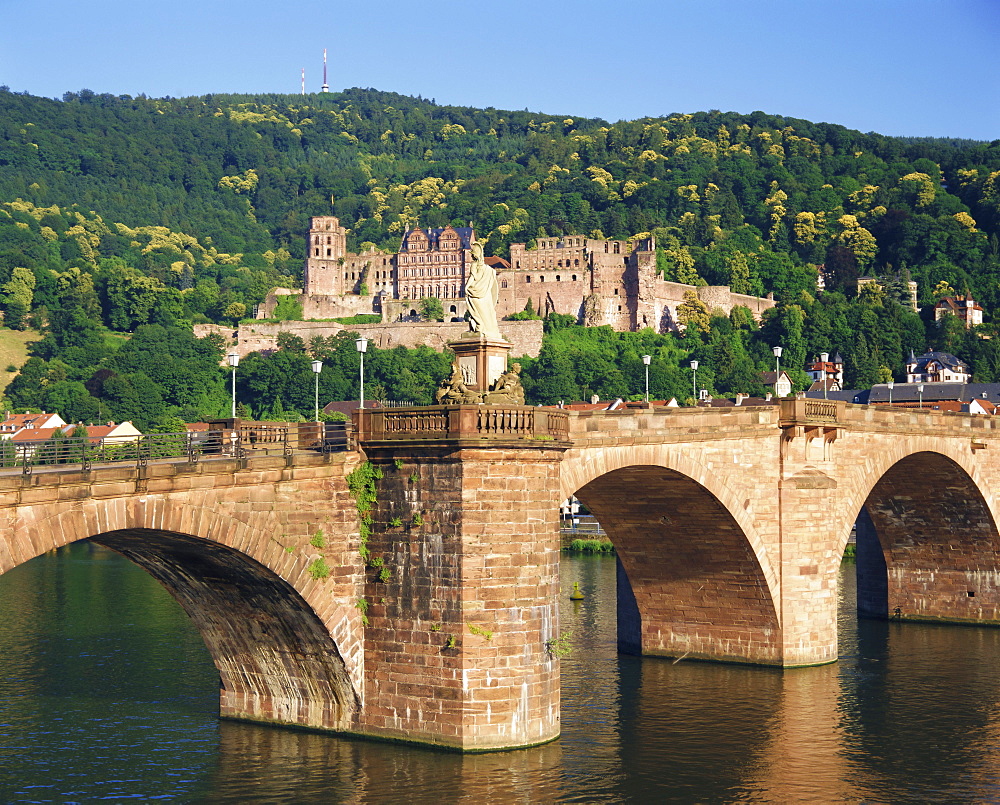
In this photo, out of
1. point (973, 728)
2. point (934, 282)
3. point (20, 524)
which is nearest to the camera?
point (20, 524)

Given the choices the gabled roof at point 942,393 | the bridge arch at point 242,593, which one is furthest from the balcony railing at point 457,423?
the gabled roof at point 942,393

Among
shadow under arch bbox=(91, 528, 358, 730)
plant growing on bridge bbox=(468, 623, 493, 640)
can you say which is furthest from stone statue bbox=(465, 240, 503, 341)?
shadow under arch bbox=(91, 528, 358, 730)

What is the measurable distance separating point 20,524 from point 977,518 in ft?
127

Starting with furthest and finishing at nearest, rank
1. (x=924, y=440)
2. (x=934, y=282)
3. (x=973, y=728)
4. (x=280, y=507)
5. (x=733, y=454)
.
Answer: (x=934, y=282) → (x=924, y=440) → (x=733, y=454) → (x=973, y=728) → (x=280, y=507)

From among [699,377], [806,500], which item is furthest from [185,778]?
[699,377]

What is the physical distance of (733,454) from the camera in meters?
38.8

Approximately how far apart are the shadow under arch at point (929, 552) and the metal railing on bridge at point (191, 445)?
88.1 feet

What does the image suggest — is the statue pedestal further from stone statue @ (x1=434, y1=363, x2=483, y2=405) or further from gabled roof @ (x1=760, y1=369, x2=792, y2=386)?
gabled roof @ (x1=760, y1=369, x2=792, y2=386)

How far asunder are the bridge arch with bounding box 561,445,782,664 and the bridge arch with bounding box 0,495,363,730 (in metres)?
9.78

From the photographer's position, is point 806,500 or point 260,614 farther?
point 806,500

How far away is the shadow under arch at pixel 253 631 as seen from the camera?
28.3m

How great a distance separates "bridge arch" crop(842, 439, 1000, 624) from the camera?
167ft

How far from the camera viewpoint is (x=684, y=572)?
41094 millimetres

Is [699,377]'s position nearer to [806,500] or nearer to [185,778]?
[806,500]
